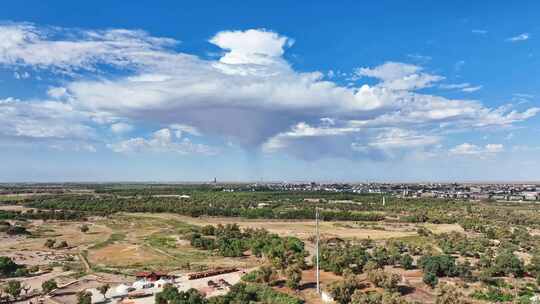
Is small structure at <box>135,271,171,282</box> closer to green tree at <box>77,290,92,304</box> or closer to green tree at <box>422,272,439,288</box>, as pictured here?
green tree at <box>77,290,92,304</box>

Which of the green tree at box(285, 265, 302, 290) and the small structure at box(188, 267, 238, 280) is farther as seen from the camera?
the small structure at box(188, 267, 238, 280)

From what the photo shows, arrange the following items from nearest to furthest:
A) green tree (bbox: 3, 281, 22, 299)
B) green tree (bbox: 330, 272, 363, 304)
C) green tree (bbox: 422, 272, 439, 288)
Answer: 1. green tree (bbox: 330, 272, 363, 304)
2. green tree (bbox: 3, 281, 22, 299)
3. green tree (bbox: 422, 272, 439, 288)

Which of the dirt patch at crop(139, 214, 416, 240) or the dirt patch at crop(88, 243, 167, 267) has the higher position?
the dirt patch at crop(139, 214, 416, 240)

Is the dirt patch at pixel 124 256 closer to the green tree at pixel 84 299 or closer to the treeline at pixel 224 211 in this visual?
the green tree at pixel 84 299

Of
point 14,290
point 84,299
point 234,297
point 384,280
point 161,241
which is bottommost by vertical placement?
point 161,241

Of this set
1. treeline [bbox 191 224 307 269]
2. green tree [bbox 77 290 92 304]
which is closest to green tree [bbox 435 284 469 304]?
treeline [bbox 191 224 307 269]

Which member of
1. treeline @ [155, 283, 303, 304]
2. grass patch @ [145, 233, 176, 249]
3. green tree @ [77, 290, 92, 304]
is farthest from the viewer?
grass patch @ [145, 233, 176, 249]

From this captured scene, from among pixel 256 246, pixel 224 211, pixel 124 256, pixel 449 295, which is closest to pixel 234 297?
pixel 449 295

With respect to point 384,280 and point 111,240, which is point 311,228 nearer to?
point 111,240

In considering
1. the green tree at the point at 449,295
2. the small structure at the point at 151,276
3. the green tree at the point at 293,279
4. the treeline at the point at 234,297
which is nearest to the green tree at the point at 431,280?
the green tree at the point at 449,295

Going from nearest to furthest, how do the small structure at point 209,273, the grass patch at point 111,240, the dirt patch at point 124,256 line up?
the small structure at point 209,273 < the dirt patch at point 124,256 < the grass patch at point 111,240

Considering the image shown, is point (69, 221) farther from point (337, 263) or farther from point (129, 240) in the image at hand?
point (337, 263)
